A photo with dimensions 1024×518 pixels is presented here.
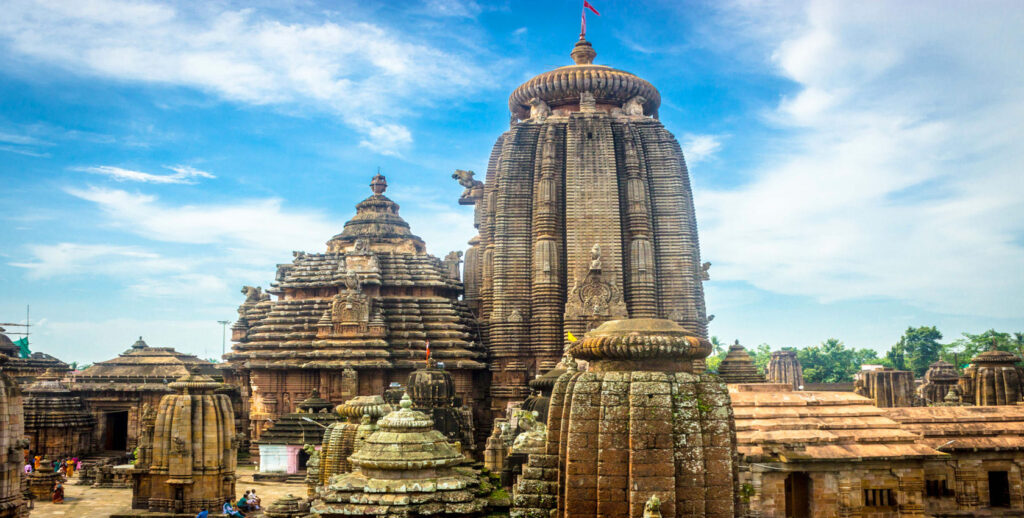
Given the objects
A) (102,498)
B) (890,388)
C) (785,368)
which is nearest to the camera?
(102,498)

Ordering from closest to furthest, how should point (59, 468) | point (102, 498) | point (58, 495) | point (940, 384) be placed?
point (58, 495) → point (102, 498) → point (59, 468) → point (940, 384)

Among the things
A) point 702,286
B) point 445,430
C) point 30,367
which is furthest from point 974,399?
point 30,367

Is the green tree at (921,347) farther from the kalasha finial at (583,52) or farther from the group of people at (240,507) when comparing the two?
the group of people at (240,507)

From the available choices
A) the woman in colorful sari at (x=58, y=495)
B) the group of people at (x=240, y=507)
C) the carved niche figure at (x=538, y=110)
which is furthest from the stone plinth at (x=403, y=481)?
the carved niche figure at (x=538, y=110)

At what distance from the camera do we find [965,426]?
24078 millimetres

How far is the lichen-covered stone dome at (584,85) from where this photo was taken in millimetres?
42500

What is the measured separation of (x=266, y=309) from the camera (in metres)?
46.2

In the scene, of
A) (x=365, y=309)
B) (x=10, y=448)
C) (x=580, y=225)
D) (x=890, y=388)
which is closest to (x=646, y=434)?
(x=10, y=448)

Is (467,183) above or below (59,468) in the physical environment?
above

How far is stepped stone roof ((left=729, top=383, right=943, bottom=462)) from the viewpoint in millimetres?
20500

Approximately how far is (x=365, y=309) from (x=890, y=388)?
2886 centimetres

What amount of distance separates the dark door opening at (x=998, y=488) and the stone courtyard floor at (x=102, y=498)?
20999mm

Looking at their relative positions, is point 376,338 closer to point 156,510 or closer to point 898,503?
point 156,510

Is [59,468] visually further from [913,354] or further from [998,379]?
[913,354]
